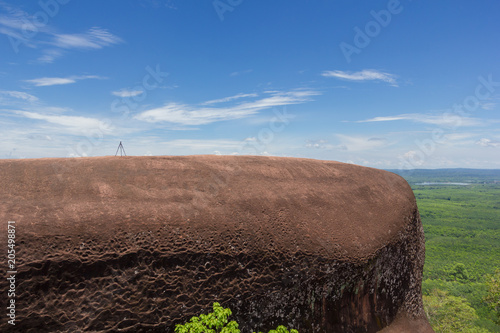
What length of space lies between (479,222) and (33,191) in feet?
428

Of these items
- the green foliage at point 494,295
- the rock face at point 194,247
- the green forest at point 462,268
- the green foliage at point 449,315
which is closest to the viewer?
the rock face at point 194,247

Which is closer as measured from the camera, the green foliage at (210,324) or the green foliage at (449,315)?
the green foliage at (210,324)

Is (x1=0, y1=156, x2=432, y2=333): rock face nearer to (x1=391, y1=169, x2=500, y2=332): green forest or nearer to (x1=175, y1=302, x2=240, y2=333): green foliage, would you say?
(x1=175, y1=302, x2=240, y2=333): green foliage

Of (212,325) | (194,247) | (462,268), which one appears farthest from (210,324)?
(462,268)

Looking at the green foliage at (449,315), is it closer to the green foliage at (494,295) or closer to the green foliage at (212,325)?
the green foliage at (494,295)

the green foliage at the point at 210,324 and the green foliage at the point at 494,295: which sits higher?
the green foliage at the point at 210,324

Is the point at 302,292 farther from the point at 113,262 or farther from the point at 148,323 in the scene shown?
the point at 113,262

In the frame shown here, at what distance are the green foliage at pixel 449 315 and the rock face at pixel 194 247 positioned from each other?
18010mm

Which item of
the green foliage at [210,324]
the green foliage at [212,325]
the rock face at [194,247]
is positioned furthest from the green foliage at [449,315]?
the green foliage at [210,324]

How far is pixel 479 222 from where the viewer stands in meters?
107

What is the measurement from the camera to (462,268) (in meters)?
57.3

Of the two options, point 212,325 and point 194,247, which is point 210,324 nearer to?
point 212,325

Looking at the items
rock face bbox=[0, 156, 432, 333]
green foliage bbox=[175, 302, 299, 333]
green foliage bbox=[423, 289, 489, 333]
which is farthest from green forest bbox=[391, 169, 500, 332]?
green foliage bbox=[175, 302, 299, 333]

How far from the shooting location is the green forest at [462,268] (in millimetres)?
29312
